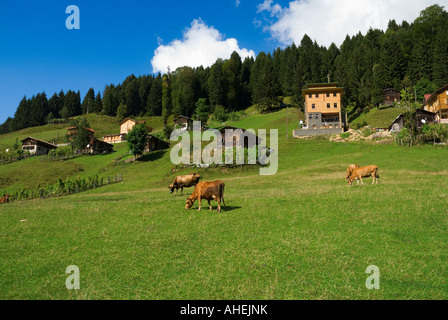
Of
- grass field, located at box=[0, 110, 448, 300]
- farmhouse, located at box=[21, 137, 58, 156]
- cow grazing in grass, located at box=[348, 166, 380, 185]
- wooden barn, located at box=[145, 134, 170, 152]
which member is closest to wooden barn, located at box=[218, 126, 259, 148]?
wooden barn, located at box=[145, 134, 170, 152]

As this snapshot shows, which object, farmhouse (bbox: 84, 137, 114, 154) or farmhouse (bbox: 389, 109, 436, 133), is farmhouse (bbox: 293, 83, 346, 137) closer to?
farmhouse (bbox: 389, 109, 436, 133)

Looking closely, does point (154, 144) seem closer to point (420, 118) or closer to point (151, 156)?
point (151, 156)

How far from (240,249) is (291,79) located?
108 metres

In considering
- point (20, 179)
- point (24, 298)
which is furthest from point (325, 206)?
point (20, 179)

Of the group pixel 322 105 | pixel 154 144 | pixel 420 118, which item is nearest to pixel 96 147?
pixel 154 144

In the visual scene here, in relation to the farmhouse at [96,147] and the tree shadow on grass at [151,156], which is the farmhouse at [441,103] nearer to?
the tree shadow on grass at [151,156]

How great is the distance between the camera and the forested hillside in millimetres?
84750

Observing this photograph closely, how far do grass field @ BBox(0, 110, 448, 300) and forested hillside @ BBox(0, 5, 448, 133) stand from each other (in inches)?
3251

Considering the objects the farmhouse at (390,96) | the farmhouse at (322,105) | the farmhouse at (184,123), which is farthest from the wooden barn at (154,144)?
the farmhouse at (390,96)

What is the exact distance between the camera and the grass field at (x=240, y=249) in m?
6.45
